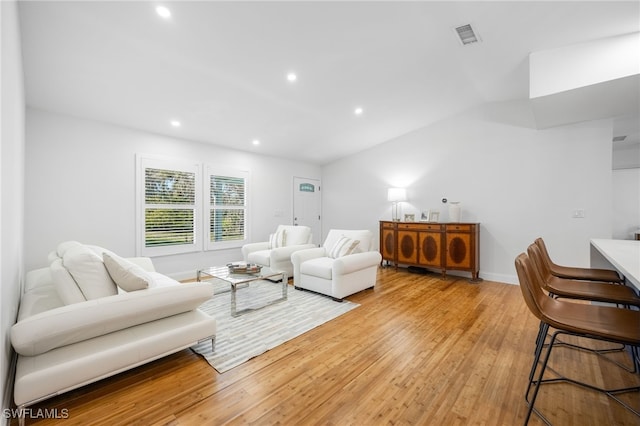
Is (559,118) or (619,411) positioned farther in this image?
(559,118)

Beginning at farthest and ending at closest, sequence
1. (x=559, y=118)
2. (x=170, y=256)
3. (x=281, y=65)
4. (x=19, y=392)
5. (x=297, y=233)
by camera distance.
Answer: (x=297, y=233)
(x=170, y=256)
(x=559, y=118)
(x=281, y=65)
(x=19, y=392)

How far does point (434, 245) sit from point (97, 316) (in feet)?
15.0

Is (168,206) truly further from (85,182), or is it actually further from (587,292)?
(587,292)

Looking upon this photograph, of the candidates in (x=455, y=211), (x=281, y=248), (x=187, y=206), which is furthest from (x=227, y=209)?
(x=455, y=211)

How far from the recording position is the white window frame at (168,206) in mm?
4168

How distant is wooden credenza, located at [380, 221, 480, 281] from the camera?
176 inches

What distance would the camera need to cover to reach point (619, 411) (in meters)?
1.60

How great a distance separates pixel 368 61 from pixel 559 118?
280 centimetres

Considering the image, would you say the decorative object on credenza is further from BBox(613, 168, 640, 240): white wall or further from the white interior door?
BBox(613, 168, 640, 240): white wall

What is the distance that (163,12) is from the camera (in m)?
2.28

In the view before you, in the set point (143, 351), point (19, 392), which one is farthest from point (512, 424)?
point (19, 392)

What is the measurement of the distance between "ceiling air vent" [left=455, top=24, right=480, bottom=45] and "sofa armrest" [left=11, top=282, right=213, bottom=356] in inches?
138

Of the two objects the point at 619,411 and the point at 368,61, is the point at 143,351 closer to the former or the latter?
the point at 619,411

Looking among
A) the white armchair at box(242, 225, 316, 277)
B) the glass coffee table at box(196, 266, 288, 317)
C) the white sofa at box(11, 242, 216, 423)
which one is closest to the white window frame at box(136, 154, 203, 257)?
the white armchair at box(242, 225, 316, 277)
